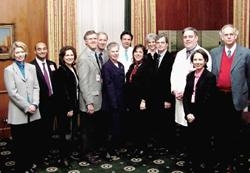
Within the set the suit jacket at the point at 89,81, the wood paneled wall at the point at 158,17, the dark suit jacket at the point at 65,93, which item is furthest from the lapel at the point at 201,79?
the wood paneled wall at the point at 158,17

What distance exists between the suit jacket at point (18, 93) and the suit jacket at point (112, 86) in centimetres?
91

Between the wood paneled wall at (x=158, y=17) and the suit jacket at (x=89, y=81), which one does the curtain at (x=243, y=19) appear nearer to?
the wood paneled wall at (x=158, y=17)

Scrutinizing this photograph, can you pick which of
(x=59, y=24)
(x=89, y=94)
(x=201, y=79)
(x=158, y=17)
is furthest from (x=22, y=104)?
(x=158, y=17)

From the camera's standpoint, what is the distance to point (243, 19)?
267 inches

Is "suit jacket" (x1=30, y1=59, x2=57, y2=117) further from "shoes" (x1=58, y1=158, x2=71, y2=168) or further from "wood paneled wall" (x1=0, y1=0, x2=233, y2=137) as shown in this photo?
"wood paneled wall" (x1=0, y1=0, x2=233, y2=137)

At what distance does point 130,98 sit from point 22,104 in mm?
1441

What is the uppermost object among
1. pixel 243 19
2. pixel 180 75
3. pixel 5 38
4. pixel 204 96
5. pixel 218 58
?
pixel 243 19

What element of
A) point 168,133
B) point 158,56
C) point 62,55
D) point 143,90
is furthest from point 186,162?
point 62,55

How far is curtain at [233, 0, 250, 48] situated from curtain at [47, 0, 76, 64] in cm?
289

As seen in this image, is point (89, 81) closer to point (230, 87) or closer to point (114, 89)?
point (114, 89)

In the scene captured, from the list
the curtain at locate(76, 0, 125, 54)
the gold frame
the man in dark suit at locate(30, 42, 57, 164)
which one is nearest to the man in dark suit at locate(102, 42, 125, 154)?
the man in dark suit at locate(30, 42, 57, 164)

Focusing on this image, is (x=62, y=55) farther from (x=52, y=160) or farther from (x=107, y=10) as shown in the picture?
(x=107, y=10)

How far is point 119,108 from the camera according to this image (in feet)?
16.3

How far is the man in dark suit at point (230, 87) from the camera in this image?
4.45 m
